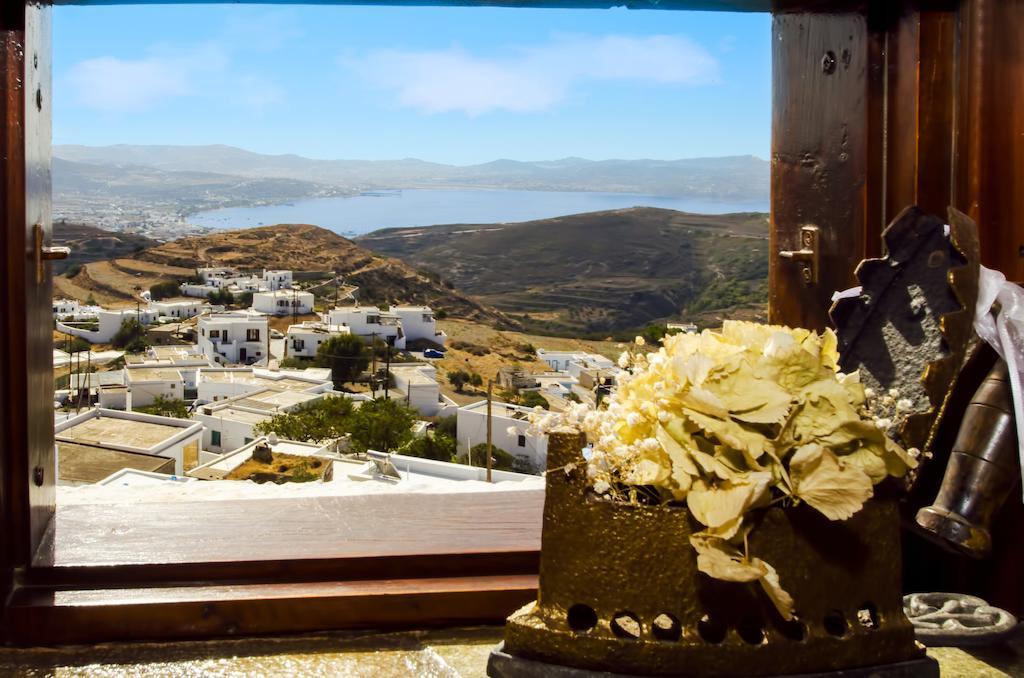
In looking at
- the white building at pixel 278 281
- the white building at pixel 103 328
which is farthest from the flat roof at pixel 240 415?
the white building at pixel 278 281

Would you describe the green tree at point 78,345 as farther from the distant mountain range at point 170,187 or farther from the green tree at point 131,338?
the distant mountain range at point 170,187

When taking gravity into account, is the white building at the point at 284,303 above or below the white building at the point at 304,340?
above

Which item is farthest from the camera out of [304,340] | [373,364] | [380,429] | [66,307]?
[66,307]

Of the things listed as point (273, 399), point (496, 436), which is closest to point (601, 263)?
point (273, 399)

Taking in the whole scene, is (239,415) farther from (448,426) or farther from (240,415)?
(448,426)

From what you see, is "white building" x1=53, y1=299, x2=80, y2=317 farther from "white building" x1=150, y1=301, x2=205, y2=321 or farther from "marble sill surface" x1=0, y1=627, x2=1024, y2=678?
"marble sill surface" x1=0, y1=627, x2=1024, y2=678

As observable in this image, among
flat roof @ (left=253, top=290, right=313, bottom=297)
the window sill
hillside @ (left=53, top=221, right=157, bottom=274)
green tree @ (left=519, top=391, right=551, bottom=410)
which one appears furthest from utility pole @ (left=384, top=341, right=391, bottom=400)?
the window sill
